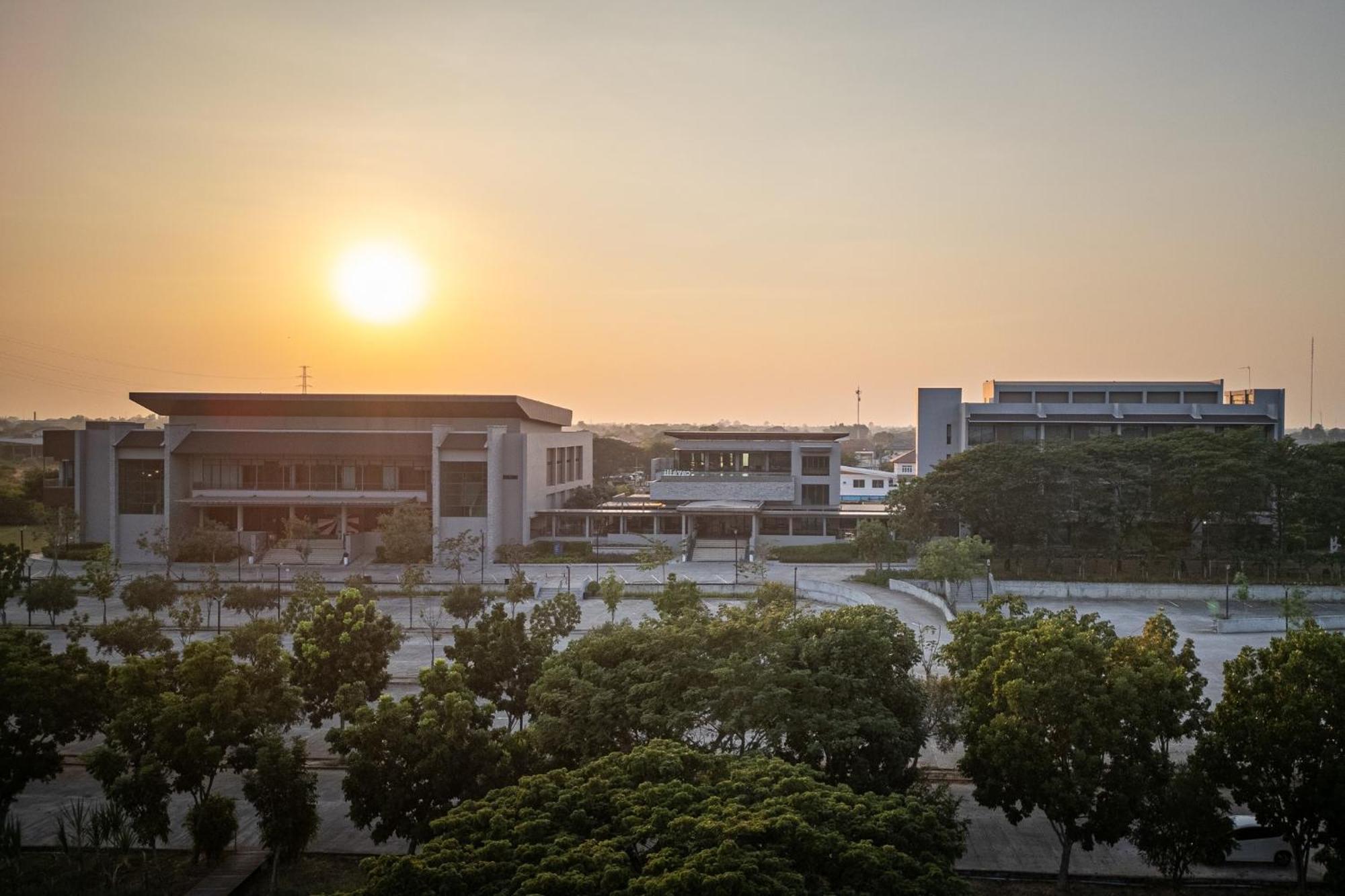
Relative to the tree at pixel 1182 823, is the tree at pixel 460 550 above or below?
above

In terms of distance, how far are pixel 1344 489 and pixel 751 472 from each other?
110 feet

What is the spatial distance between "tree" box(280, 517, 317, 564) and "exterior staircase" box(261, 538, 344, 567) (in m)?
0.14

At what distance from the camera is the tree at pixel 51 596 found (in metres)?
34.8

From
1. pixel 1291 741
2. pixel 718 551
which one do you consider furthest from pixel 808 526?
pixel 1291 741

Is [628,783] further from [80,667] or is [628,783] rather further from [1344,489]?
[1344,489]

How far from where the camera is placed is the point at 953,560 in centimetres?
3862

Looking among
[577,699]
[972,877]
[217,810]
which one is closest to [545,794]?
[577,699]

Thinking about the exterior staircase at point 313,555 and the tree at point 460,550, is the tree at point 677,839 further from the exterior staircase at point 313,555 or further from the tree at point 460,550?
the exterior staircase at point 313,555

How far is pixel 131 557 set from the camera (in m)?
53.6

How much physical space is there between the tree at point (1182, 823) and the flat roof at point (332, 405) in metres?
46.7

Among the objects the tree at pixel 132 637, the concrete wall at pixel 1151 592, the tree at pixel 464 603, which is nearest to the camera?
the tree at pixel 132 637

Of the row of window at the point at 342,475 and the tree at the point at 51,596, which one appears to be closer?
the tree at the point at 51,596

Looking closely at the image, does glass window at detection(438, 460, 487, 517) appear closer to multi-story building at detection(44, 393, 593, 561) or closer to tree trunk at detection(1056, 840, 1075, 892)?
multi-story building at detection(44, 393, 593, 561)

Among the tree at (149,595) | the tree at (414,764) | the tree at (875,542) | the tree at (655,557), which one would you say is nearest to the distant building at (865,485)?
the tree at (875,542)
